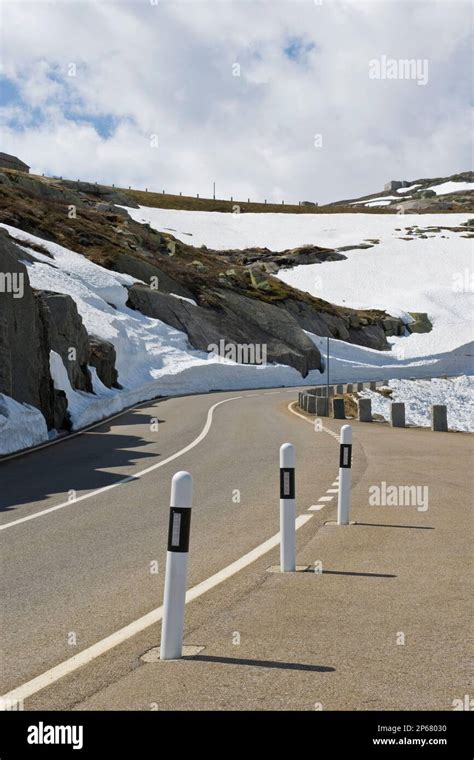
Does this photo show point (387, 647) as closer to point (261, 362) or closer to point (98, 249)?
point (261, 362)

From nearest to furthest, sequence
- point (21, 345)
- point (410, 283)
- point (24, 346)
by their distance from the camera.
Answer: point (21, 345) < point (24, 346) < point (410, 283)

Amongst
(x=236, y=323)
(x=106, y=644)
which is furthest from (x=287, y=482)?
(x=236, y=323)

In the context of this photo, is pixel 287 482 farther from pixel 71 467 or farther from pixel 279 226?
pixel 279 226

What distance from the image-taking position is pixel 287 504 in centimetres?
755

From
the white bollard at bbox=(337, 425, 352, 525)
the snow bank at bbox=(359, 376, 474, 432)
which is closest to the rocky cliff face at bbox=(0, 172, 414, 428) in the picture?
the snow bank at bbox=(359, 376, 474, 432)

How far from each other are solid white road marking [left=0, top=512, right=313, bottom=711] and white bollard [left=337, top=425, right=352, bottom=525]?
1.87 meters

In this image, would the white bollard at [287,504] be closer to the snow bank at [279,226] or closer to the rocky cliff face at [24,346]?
the rocky cliff face at [24,346]

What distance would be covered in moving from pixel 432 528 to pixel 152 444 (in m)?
11.5

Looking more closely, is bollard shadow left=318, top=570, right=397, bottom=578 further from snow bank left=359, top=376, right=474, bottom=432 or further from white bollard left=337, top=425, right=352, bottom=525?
snow bank left=359, top=376, right=474, bottom=432

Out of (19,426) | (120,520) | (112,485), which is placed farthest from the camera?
(19,426)

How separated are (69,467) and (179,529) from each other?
11.6 metres

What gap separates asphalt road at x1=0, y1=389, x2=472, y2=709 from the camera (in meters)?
5.68

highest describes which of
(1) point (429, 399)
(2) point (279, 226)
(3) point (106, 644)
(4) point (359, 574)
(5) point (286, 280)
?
(2) point (279, 226)
